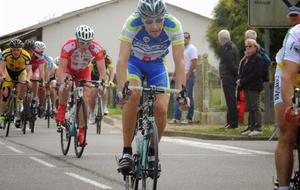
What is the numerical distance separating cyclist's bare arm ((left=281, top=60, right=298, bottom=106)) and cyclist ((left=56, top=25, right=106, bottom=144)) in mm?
6000

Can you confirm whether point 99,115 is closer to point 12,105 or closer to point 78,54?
point 12,105

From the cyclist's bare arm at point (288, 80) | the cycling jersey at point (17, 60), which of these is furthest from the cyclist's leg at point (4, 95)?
the cyclist's bare arm at point (288, 80)

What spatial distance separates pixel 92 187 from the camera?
945 cm

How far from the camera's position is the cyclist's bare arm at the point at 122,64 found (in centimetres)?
848

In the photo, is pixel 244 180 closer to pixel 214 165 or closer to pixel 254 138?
pixel 214 165

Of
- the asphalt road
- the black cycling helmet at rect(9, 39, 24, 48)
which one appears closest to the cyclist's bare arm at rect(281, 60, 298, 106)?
the asphalt road

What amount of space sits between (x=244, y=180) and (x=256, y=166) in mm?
1634

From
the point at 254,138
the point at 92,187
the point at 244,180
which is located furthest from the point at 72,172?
the point at 254,138

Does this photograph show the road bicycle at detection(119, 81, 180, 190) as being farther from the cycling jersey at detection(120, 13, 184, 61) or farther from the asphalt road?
the asphalt road

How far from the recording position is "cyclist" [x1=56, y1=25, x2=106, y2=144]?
42.5 feet

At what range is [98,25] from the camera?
61.2 meters

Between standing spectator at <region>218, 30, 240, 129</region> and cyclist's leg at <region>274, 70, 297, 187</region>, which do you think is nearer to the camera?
cyclist's leg at <region>274, 70, 297, 187</region>

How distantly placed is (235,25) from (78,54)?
2693cm

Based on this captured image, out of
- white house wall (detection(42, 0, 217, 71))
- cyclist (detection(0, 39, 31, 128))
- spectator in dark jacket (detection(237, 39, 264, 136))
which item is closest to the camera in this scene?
spectator in dark jacket (detection(237, 39, 264, 136))
